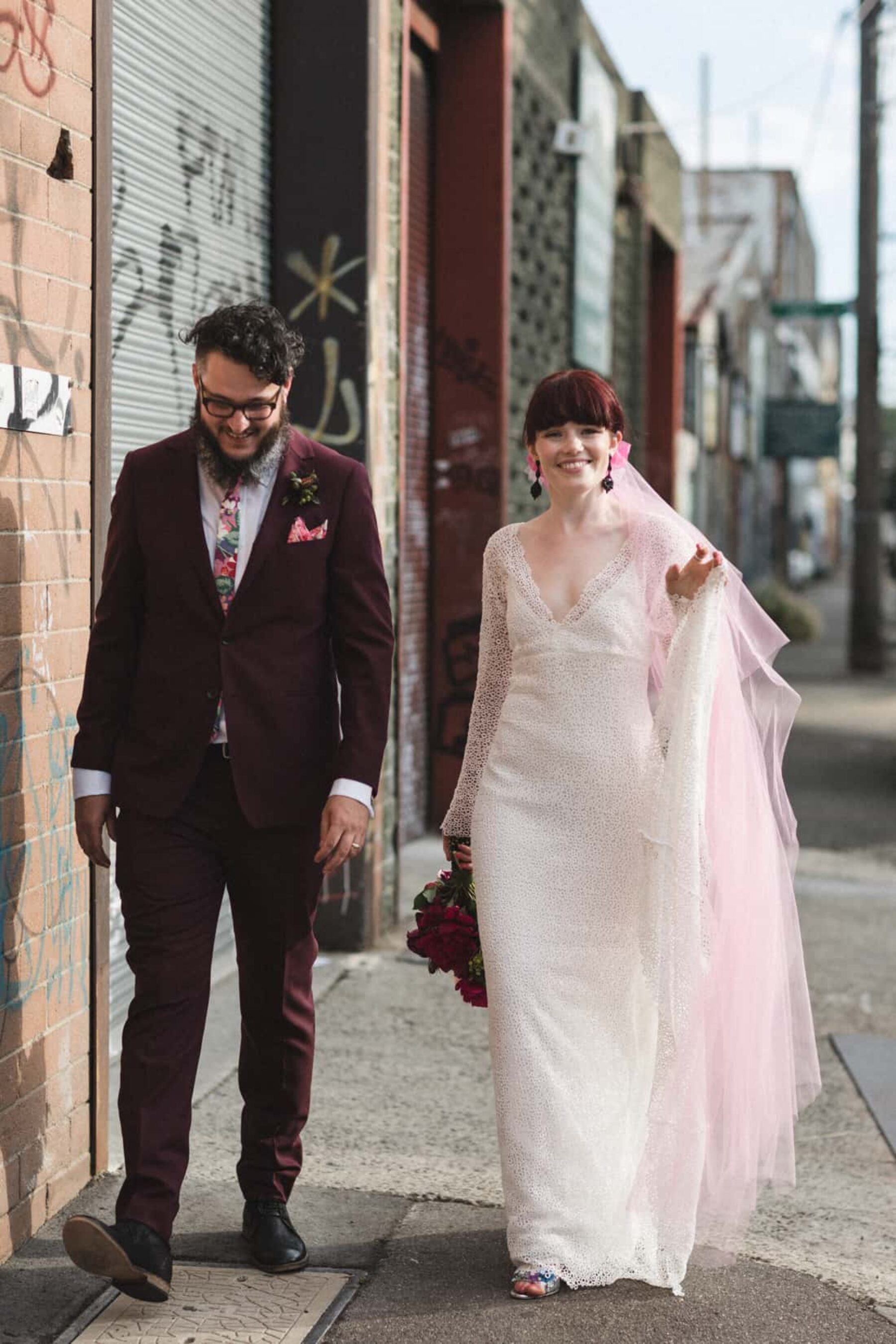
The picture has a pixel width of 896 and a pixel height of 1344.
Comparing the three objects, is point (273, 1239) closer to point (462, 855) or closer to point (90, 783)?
point (462, 855)

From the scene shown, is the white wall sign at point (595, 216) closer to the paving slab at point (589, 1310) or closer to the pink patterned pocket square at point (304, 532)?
the pink patterned pocket square at point (304, 532)

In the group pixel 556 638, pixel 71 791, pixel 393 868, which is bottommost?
pixel 393 868

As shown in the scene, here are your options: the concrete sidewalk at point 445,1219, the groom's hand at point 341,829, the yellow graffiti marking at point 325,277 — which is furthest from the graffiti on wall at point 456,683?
the groom's hand at point 341,829

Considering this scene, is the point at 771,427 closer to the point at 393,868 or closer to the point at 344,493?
the point at 393,868

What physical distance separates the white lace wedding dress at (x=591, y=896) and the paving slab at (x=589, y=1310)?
9cm

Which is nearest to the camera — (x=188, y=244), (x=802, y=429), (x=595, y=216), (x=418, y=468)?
(x=188, y=244)

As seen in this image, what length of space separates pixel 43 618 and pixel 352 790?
830 millimetres

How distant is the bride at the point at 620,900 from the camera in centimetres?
392

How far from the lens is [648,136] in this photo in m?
16.1

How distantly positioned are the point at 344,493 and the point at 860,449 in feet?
61.2

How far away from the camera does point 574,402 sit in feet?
13.2

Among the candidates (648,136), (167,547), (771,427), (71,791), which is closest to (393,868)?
(71,791)

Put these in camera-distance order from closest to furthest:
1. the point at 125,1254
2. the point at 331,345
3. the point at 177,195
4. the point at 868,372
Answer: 1. the point at 125,1254
2. the point at 177,195
3. the point at 331,345
4. the point at 868,372

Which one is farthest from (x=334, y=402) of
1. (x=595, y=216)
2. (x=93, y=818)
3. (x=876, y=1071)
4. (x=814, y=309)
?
(x=814, y=309)
